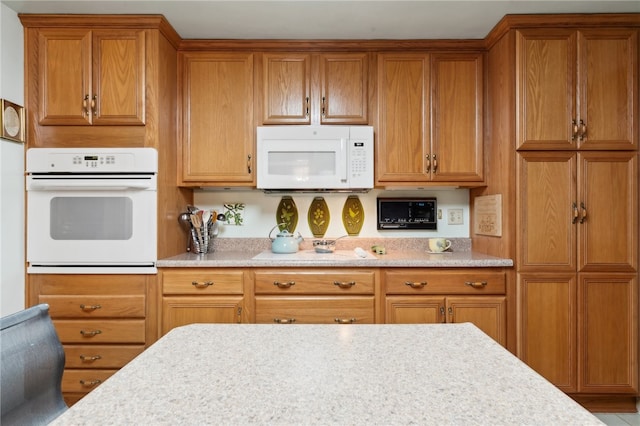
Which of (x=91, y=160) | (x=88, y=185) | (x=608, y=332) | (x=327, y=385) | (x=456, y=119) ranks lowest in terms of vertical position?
(x=608, y=332)

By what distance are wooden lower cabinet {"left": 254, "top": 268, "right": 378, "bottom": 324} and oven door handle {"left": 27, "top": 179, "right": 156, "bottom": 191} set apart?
85cm

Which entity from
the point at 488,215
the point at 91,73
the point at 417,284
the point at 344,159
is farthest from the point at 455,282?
the point at 91,73

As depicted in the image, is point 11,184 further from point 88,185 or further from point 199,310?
point 199,310

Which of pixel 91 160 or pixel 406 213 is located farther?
pixel 406 213

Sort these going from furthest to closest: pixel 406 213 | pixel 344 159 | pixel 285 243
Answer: pixel 406 213, pixel 285 243, pixel 344 159

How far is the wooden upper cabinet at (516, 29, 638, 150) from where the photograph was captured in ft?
6.95

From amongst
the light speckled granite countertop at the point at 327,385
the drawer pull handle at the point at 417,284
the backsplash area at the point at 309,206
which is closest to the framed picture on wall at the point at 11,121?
the backsplash area at the point at 309,206

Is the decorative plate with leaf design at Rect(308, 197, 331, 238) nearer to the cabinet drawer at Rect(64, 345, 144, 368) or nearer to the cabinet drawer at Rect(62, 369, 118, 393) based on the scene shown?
the cabinet drawer at Rect(64, 345, 144, 368)

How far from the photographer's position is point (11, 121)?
2.02 meters

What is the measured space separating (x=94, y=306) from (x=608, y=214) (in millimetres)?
3014

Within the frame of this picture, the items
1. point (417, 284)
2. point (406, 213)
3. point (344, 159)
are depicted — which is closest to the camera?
point (417, 284)

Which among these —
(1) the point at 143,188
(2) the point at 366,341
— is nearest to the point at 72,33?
(1) the point at 143,188

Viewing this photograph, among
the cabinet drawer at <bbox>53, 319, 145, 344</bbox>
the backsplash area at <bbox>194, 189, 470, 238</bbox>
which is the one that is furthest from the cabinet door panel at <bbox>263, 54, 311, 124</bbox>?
the cabinet drawer at <bbox>53, 319, 145, 344</bbox>

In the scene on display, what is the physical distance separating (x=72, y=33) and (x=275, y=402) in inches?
99.3
